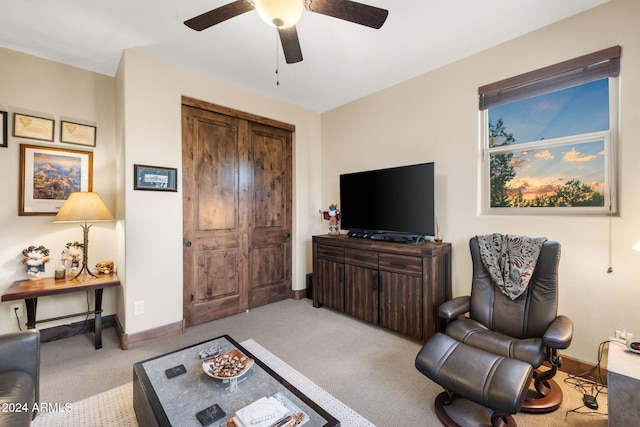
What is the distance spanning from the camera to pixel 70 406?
71.9 inches

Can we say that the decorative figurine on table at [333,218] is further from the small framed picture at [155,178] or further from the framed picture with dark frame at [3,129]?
the framed picture with dark frame at [3,129]

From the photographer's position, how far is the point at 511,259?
2141 millimetres

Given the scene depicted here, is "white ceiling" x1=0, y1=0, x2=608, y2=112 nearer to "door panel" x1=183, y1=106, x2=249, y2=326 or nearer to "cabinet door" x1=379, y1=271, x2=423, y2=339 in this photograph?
"door panel" x1=183, y1=106, x2=249, y2=326

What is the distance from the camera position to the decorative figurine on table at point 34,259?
2.56m

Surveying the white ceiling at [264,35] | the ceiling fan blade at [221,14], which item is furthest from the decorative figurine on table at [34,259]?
the ceiling fan blade at [221,14]

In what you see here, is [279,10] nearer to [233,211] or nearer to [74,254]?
[233,211]

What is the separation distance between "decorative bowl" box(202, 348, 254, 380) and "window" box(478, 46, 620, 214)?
2.52m

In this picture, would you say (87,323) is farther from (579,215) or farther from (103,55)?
(579,215)

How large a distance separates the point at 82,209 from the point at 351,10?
276 cm

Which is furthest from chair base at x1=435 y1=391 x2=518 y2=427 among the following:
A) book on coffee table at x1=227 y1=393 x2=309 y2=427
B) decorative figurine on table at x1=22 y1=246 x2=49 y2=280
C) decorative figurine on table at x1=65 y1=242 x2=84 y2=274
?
decorative figurine on table at x1=22 y1=246 x2=49 y2=280

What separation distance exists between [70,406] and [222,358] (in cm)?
118

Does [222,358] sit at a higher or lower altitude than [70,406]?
higher

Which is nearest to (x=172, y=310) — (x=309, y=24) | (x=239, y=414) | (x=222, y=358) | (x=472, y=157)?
(x=222, y=358)

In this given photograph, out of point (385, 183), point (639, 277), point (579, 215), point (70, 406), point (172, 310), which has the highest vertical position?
point (385, 183)
